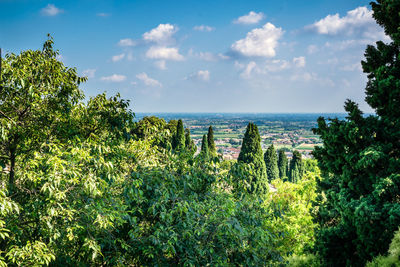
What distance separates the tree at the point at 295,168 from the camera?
3559 cm

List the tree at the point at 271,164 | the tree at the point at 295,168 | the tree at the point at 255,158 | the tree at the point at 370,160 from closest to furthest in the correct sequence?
the tree at the point at 370,160 < the tree at the point at 255,158 < the tree at the point at 271,164 < the tree at the point at 295,168

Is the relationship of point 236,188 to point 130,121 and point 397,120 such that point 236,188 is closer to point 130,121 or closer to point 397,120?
point 130,121

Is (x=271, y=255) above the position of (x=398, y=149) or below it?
below

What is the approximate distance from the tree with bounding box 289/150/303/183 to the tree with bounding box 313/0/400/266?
28636 millimetres

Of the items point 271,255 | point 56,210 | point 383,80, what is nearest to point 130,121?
point 56,210

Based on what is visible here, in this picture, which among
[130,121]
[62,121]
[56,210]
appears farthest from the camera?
[130,121]

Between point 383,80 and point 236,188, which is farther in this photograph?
point 383,80

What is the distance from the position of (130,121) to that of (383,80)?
6319mm

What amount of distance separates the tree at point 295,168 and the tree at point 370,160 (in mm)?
28636

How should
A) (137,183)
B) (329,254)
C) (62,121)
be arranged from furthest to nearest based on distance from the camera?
(329,254) < (62,121) < (137,183)

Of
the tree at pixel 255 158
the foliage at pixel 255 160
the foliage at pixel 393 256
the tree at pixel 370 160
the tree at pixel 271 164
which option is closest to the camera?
the foliage at pixel 393 256

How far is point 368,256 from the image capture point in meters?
7.11

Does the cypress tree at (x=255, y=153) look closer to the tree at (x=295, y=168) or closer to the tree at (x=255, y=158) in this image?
the tree at (x=255, y=158)

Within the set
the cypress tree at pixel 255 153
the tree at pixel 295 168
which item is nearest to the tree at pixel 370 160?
the cypress tree at pixel 255 153
